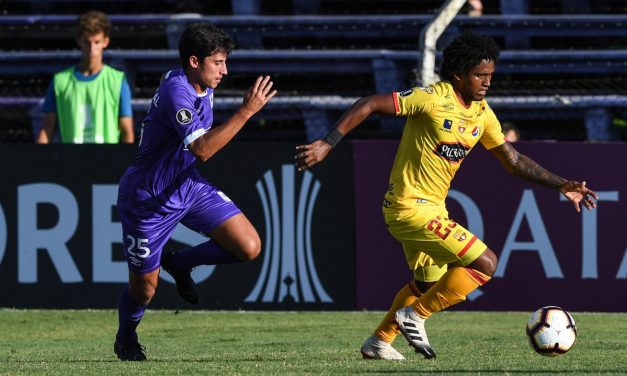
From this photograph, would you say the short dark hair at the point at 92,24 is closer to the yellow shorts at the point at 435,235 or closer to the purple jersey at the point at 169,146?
the purple jersey at the point at 169,146

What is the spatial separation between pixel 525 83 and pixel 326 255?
138 inches

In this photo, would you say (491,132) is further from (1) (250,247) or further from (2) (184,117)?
(2) (184,117)

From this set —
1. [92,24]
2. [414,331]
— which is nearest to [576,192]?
[414,331]

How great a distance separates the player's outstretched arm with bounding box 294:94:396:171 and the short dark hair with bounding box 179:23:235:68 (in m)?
0.82

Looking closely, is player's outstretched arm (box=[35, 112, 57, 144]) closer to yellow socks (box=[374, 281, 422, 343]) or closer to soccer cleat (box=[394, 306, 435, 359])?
yellow socks (box=[374, 281, 422, 343])

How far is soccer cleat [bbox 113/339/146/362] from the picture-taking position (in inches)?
336

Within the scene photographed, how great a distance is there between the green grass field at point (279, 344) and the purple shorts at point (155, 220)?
643 millimetres

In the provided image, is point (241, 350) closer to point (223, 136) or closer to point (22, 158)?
point (223, 136)

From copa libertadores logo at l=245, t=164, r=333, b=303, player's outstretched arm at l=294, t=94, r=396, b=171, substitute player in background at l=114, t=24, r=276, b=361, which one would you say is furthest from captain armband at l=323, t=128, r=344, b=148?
copa libertadores logo at l=245, t=164, r=333, b=303

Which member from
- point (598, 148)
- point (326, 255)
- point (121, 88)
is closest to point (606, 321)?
point (598, 148)

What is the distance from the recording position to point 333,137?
7777mm

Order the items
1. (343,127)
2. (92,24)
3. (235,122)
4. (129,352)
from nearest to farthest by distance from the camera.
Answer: (235,122)
(343,127)
(129,352)
(92,24)

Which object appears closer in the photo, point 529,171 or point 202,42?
point 202,42

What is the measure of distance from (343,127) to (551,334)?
1726 mm
